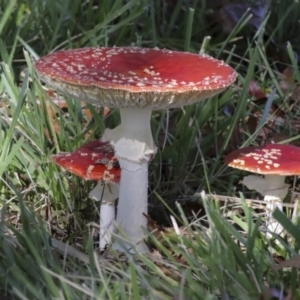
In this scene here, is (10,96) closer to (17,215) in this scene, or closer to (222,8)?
(17,215)

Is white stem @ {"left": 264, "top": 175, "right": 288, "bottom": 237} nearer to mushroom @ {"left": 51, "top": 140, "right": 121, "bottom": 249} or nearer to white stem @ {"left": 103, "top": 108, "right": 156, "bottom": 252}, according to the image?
white stem @ {"left": 103, "top": 108, "right": 156, "bottom": 252}

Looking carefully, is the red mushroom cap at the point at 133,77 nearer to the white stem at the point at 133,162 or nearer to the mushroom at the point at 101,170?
the white stem at the point at 133,162

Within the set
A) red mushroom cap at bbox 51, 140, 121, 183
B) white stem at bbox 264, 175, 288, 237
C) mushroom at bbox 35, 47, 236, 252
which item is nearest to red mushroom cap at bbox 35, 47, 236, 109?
mushroom at bbox 35, 47, 236, 252

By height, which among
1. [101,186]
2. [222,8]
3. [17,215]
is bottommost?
[17,215]

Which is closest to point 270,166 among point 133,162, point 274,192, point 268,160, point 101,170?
point 268,160

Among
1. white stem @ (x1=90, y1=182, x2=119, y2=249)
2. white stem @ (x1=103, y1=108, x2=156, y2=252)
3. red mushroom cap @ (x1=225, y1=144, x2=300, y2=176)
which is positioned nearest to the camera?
white stem @ (x1=103, y1=108, x2=156, y2=252)

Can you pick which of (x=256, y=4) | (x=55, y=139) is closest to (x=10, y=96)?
(x=55, y=139)

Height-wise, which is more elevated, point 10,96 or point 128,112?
point 128,112
